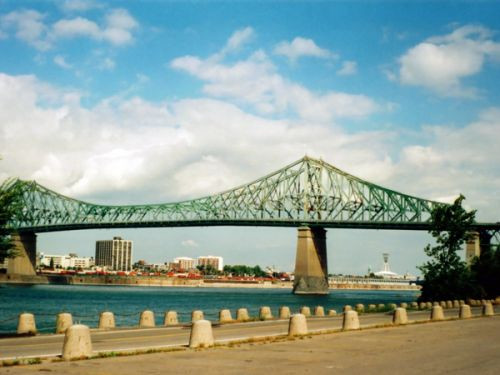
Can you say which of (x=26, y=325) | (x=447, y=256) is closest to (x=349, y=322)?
(x=26, y=325)

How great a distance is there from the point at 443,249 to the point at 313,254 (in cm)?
6409

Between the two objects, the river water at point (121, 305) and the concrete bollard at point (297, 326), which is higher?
the concrete bollard at point (297, 326)

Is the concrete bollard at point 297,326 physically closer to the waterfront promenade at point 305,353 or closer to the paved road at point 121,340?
the waterfront promenade at point 305,353

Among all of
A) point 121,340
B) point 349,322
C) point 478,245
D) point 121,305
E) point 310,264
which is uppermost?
point 478,245

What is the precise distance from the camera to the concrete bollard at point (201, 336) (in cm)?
1634

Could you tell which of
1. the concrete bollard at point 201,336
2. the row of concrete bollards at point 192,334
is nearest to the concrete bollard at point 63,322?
the row of concrete bollards at point 192,334

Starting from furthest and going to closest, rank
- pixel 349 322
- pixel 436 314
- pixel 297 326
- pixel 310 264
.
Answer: pixel 310 264, pixel 436 314, pixel 349 322, pixel 297 326

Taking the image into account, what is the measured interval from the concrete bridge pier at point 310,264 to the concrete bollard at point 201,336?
95641mm

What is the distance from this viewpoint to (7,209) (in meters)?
22.8

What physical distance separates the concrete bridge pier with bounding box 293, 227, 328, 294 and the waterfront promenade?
8923cm

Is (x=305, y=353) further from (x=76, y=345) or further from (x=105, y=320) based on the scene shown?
(x=105, y=320)

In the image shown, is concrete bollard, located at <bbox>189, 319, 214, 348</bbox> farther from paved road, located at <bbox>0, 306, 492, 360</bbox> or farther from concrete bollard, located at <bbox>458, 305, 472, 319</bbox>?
concrete bollard, located at <bbox>458, 305, 472, 319</bbox>

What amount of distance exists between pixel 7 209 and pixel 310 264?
306 ft

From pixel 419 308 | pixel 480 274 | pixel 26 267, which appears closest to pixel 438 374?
pixel 419 308
